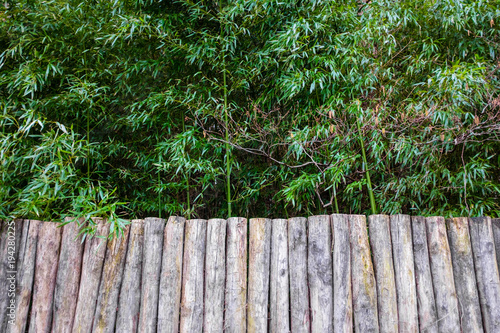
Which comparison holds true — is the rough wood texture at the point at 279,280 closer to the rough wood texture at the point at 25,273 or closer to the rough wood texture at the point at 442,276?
the rough wood texture at the point at 442,276

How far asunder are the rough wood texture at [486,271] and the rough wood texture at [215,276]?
1620 millimetres

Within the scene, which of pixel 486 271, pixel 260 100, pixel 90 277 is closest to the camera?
pixel 486 271

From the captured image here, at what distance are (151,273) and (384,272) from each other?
1.50m

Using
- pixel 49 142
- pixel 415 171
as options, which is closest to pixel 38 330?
Result: pixel 49 142

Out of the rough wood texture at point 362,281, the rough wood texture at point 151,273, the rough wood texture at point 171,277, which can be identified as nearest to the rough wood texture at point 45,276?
the rough wood texture at point 151,273

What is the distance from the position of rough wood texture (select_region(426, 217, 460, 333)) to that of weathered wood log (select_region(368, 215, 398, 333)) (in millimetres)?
263

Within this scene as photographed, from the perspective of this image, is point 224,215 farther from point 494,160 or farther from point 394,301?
point 494,160

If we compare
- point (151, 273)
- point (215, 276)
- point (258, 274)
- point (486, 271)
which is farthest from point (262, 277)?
point (486, 271)

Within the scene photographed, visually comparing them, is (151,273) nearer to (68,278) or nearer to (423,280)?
(68,278)

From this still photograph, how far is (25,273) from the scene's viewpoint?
6.68 feet

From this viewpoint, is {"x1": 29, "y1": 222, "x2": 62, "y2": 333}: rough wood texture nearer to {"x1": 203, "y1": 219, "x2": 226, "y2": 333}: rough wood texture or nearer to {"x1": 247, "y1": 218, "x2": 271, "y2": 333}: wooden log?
{"x1": 203, "y1": 219, "x2": 226, "y2": 333}: rough wood texture

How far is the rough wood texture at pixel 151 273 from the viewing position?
1946 millimetres

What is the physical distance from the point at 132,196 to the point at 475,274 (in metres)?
2.89

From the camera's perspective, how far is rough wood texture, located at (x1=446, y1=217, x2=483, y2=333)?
6.15ft
